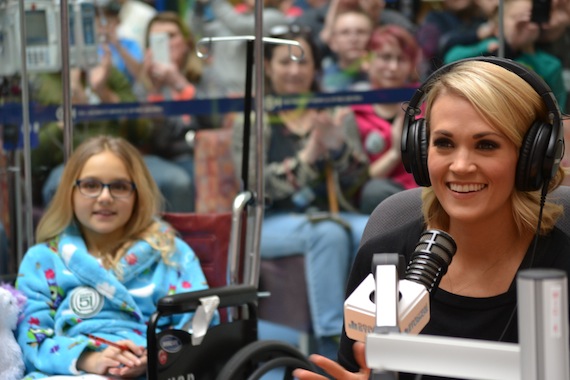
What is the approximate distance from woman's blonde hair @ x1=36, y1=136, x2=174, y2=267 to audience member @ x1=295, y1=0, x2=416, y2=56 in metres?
1.44

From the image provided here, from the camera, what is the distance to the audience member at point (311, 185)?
4230 mm

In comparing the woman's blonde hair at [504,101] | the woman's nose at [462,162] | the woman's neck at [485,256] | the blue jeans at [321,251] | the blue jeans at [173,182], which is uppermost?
the woman's blonde hair at [504,101]

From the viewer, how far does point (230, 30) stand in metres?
4.48

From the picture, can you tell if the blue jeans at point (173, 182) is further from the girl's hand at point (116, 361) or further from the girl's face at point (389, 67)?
the girl's hand at point (116, 361)

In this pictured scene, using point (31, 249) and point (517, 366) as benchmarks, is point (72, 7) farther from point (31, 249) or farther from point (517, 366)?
point (517, 366)

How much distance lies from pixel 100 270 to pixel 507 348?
84.7 inches

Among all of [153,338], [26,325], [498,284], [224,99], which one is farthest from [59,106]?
[498,284]

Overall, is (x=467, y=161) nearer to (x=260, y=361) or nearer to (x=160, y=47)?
(x=260, y=361)

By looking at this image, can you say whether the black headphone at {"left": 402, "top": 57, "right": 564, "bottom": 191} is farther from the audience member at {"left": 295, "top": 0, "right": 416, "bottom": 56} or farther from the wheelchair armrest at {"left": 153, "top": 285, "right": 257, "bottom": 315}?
the audience member at {"left": 295, "top": 0, "right": 416, "bottom": 56}

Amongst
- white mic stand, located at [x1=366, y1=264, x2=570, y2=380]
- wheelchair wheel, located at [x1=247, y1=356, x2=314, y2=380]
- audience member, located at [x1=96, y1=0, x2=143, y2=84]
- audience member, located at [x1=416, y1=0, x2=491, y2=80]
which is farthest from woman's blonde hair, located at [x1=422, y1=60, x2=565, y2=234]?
audience member, located at [x1=96, y1=0, x2=143, y2=84]

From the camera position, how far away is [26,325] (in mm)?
2875

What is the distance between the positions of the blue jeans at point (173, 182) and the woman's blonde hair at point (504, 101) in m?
2.54

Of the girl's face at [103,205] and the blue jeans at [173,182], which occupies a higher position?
the girl's face at [103,205]

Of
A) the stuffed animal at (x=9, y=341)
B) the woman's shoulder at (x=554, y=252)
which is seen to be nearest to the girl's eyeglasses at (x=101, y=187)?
the stuffed animal at (x=9, y=341)
